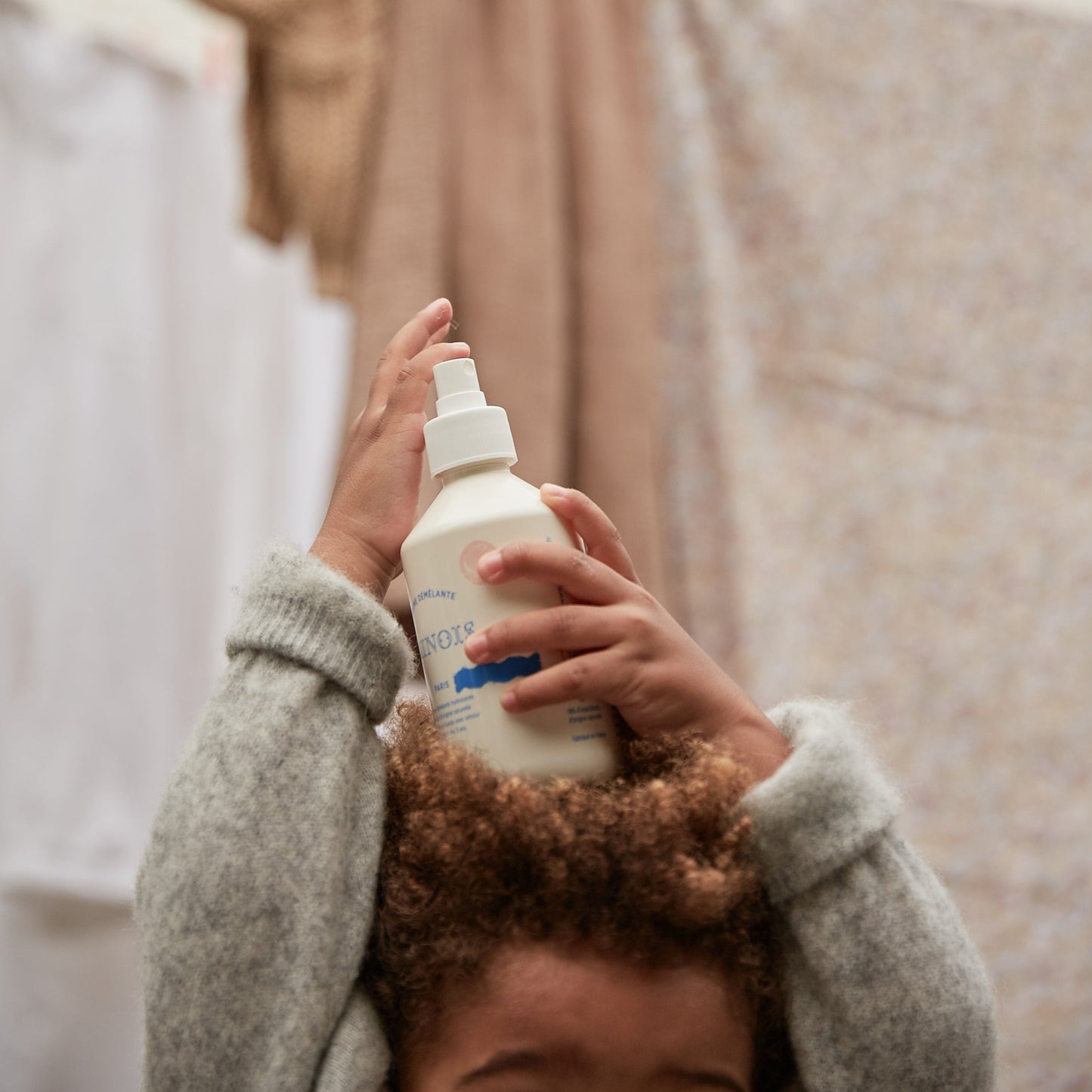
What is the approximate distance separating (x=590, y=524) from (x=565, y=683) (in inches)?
2.5

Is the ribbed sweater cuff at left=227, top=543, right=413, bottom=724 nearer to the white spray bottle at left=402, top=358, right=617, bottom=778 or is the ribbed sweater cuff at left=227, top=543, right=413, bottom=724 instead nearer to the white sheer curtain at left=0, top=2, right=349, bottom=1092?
the white spray bottle at left=402, top=358, right=617, bottom=778

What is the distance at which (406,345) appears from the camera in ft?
1.54

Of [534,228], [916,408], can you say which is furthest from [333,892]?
[916,408]

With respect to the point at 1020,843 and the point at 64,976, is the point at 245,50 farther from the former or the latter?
the point at 1020,843

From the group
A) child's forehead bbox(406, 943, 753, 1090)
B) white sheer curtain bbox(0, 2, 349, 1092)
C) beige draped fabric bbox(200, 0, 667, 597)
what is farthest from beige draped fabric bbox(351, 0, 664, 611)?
child's forehead bbox(406, 943, 753, 1090)

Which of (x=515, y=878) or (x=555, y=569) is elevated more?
(x=555, y=569)

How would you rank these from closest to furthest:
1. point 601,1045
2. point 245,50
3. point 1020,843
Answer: point 601,1045, point 245,50, point 1020,843

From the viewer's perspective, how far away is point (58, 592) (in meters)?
0.99

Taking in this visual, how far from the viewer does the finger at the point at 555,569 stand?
40 centimetres

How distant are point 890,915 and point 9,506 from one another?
815mm

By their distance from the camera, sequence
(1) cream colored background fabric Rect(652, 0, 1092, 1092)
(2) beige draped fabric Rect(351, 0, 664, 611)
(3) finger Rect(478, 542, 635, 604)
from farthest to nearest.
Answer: (1) cream colored background fabric Rect(652, 0, 1092, 1092) → (2) beige draped fabric Rect(351, 0, 664, 611) → (3) finger Rect(478, 542, 635, 604)

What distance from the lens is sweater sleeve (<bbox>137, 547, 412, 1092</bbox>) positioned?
1.33ft

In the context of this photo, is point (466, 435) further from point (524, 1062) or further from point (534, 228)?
point (534, 228)

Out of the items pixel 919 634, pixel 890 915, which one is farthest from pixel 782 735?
pixel 919 634
